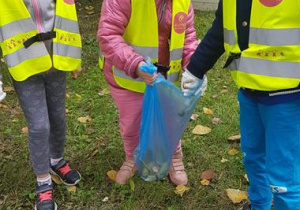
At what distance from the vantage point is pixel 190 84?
238 centimetres

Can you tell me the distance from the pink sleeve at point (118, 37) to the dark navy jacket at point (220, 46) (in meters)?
0.30

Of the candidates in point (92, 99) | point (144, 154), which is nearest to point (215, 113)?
point (92, 99)

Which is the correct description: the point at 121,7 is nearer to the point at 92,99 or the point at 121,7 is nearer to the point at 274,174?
the point at 274,174

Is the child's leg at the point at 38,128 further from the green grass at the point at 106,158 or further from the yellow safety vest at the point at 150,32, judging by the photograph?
→ the yellow safety vest at the point at 150,32

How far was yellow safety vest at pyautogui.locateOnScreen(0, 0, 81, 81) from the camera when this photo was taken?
2215 millimetres

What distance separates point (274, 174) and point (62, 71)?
4.12 ft

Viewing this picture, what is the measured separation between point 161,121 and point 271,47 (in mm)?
816

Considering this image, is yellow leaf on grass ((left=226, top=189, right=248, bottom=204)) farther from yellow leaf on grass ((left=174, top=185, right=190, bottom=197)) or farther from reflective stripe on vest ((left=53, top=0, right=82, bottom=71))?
reflective stripe on vest ((left=53, top=0, right=82, bottom=71))

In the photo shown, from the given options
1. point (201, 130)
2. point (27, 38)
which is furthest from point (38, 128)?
point (201, 130)

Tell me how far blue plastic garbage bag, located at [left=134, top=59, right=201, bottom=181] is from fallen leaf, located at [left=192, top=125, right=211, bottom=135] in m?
0.84

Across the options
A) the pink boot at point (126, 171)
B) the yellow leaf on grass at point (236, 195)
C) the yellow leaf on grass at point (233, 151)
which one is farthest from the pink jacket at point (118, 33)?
the yellow leaf on grass at point (233, 151)

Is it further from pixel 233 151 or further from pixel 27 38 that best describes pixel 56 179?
pixel 233 151

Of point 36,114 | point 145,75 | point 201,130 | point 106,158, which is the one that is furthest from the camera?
point 201,130

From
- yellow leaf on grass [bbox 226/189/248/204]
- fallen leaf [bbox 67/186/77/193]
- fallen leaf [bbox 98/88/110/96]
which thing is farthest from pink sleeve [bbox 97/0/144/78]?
fallen leaf [bbox 98/88/110/96]
